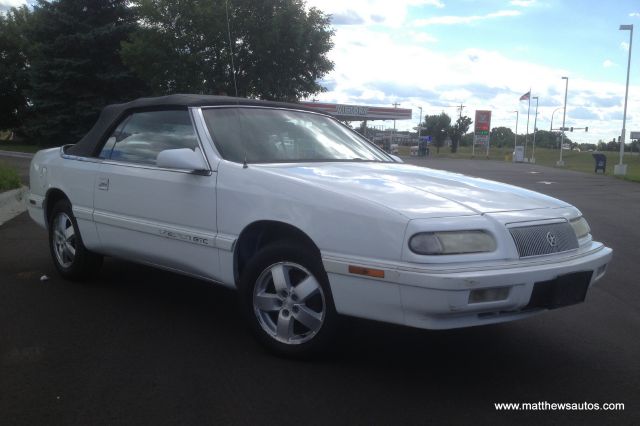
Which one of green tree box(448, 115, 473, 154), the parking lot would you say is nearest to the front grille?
the parking lot

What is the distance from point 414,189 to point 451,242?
590 millimetres

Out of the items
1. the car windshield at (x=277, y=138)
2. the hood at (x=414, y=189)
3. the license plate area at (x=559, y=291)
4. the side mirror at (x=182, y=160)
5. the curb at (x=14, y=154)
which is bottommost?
the curb at (x=14, y=154)

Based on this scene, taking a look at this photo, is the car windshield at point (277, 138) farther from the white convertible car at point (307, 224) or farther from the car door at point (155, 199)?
the car door at point (155, 199)

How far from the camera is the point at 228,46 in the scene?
79.3 feet

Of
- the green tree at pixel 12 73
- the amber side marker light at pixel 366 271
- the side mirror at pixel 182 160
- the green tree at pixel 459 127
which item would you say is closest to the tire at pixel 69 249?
the side mirror at pixel 182 160

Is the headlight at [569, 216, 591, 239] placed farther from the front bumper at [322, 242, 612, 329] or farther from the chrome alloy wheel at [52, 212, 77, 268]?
the chrome alloy wheel at [52, 212, 77, 268]

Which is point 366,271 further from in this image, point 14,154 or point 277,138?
point 14,154

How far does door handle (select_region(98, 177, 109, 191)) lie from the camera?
16.6ft

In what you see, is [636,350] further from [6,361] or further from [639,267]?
[6,361]

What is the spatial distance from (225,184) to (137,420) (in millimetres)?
1609

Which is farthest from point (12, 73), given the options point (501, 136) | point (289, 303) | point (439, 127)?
point (501, 136)

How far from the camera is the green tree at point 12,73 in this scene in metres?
36.2

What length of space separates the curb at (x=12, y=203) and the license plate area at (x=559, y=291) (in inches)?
324

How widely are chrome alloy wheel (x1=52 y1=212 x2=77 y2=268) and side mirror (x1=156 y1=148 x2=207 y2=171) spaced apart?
1.77m
